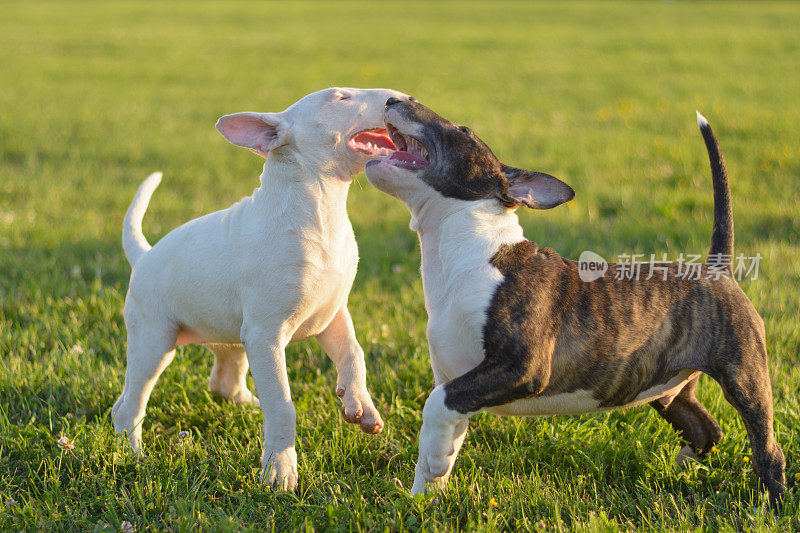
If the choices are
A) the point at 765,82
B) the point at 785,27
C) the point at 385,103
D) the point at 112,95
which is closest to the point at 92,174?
the point at 112,95

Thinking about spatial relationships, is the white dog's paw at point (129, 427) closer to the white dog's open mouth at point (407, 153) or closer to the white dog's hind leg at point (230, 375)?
the white dog's hind leg at point (230, 375)

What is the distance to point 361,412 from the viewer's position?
12.5 ft

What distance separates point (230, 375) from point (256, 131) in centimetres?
145

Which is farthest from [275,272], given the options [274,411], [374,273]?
[374,273]

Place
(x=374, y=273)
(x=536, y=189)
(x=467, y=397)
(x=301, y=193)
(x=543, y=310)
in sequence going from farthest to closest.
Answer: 1. (x=374, y=273)
2. (x=301, y=193)
3. (x=536, y=189)
4. (x=543, y=310)
5. (x=467, y=397)

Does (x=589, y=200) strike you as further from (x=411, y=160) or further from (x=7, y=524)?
(x=7, y=524)

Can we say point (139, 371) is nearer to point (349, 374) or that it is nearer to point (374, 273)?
point (349, 374)

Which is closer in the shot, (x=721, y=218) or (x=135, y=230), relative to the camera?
(x=721, y=218)

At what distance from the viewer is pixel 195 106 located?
13.8m

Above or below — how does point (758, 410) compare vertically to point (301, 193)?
below

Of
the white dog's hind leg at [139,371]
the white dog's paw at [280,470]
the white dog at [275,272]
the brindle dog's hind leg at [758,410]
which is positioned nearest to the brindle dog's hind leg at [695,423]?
the brindle dog's hind leg at [758,410]

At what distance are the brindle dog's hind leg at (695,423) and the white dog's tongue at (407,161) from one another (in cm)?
163

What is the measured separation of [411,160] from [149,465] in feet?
6.08

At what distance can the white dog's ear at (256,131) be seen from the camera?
3.65m
